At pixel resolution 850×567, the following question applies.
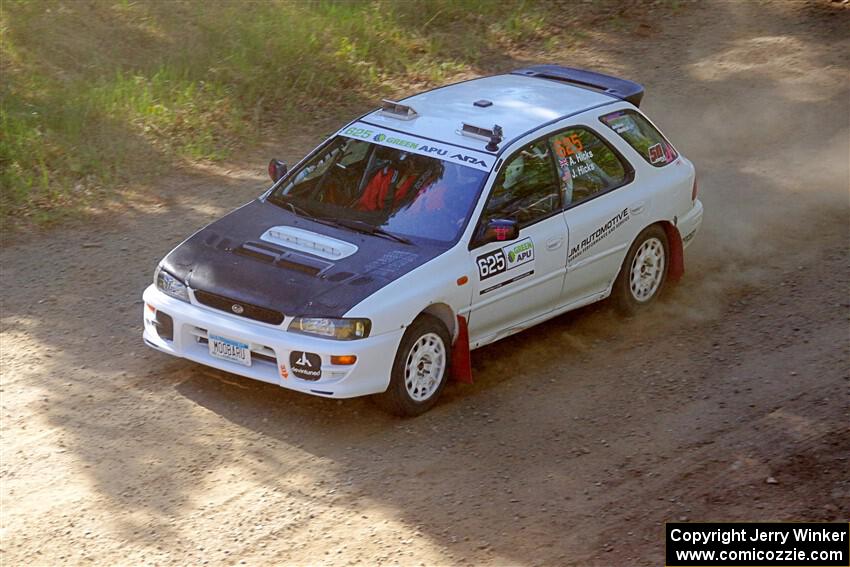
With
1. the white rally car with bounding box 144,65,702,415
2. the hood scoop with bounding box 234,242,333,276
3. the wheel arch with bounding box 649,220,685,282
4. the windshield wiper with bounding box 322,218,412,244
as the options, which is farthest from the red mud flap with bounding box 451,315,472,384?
the wheel arch with bounding box 649,220,685,282

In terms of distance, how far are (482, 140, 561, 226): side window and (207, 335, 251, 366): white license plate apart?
1.82 m

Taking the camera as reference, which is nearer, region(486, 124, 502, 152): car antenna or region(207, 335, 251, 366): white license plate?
region(207, 335, 251, 366): white license plate

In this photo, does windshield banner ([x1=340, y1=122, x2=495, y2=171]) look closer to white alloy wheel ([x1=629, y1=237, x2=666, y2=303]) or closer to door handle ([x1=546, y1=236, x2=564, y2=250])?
door handle ([x1=546, y1=236, x2=564, y2=250])

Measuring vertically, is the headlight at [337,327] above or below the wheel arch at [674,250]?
above

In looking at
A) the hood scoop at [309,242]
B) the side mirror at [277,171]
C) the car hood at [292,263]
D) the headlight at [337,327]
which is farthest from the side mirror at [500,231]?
the side mirror at [277,171]

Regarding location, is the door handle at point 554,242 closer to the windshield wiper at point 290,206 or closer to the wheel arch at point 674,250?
the wheel arch at point 674,250

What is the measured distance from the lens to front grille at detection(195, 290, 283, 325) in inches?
288

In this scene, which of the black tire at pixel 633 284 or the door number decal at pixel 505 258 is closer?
the door number decal at pixel 505 258

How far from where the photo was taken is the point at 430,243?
25.7 feet

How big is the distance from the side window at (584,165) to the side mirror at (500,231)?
0.80 meters

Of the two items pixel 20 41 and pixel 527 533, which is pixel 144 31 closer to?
pixel 20 41

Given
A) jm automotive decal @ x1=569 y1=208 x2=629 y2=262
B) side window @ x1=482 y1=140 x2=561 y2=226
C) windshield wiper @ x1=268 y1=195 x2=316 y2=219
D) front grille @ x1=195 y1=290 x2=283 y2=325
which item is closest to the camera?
front grille @ x1=195 y1=290 x2=283 y2=325

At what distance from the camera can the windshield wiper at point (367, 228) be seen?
792 centimetres

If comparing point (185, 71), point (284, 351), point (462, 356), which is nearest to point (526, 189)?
point (462, 356)
